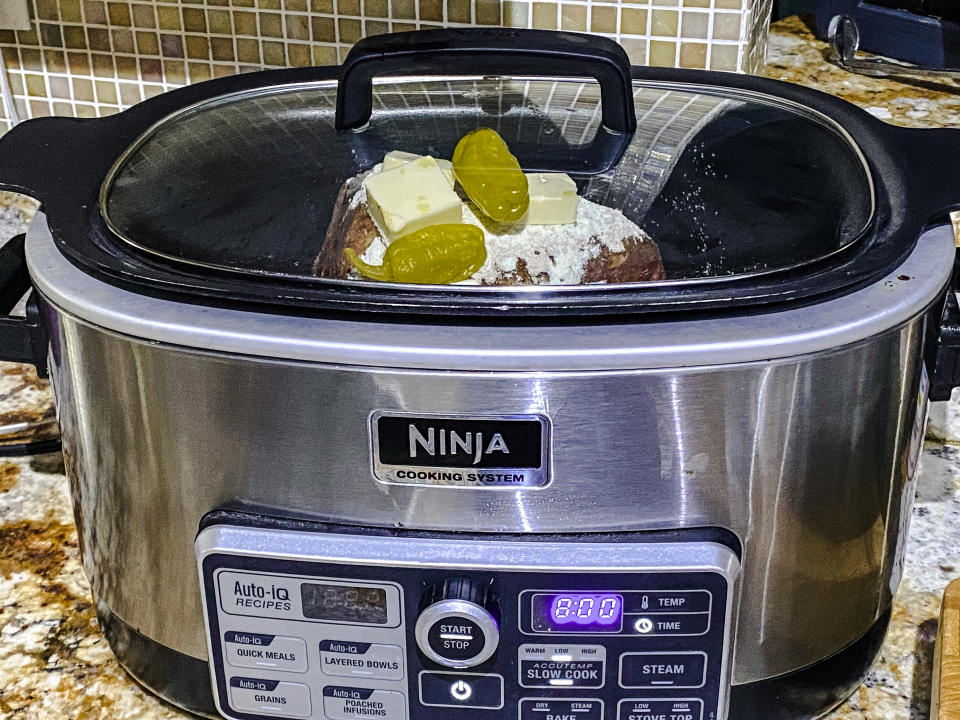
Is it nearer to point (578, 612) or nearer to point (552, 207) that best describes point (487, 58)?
point (552, 207)

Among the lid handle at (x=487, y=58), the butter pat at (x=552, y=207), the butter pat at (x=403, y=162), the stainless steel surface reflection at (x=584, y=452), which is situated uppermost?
the lid handle at (x=487, y=58)

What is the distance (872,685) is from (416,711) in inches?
12.1

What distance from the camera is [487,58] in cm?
72

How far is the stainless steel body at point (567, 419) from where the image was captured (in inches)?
21.8

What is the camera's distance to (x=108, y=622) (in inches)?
28.6

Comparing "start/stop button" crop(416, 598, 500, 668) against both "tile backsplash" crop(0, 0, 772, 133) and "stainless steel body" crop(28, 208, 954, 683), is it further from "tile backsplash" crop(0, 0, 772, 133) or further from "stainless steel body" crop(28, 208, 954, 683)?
"tile backsplash" crop(0, 0, 772, 133)

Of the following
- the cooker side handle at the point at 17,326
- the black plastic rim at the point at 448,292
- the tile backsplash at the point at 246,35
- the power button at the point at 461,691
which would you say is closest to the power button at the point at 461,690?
the power button at the point at 461,691

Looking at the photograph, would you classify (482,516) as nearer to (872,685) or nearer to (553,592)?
(553,592)

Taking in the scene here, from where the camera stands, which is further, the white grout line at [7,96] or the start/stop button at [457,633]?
the white grout line at [7,96]

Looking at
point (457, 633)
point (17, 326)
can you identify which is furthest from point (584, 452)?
point (17, 326)

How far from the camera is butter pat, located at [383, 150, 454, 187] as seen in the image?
0.69m

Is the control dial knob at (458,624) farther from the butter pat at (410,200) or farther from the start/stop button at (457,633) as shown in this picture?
the butter pat at (410,200)

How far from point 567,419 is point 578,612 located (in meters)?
0.11

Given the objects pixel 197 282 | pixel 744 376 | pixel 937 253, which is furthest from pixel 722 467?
pixel 197 282
